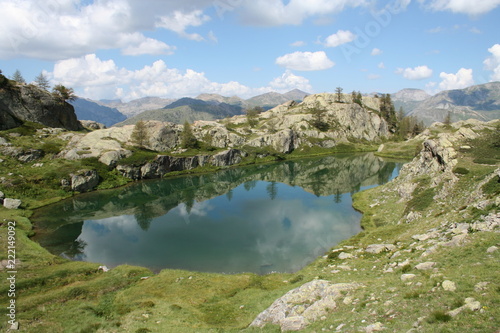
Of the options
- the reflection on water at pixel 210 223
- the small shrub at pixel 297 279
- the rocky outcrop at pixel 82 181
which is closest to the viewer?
the small shrub at pixel 297 279

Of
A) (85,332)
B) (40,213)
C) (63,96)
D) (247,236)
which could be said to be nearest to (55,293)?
(85,332)

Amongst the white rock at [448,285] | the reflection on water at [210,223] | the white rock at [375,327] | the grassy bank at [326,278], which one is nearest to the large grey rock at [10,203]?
the reflection on water at [210,223]

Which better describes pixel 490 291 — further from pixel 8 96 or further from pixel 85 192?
pixel 8 96

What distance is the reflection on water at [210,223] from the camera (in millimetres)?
51031

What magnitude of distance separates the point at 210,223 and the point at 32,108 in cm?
12069

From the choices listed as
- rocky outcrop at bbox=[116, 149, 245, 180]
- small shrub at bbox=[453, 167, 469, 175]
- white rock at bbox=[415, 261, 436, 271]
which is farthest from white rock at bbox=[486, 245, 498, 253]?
rocky outcrop at bbox=[116, 149, 245, 180]

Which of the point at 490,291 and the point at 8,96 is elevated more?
the point at 8,96

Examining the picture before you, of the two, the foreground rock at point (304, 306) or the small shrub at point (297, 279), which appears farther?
the small shrub at point (297, 279)

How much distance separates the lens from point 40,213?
75.8m

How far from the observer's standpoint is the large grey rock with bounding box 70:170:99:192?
325 feet

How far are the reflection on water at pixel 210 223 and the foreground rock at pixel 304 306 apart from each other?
22472 millimetres

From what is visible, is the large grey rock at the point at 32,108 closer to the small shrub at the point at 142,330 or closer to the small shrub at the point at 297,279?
the small shrub at the point at 142,330

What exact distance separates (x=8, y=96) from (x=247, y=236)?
134 metres

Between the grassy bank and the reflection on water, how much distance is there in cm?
740
